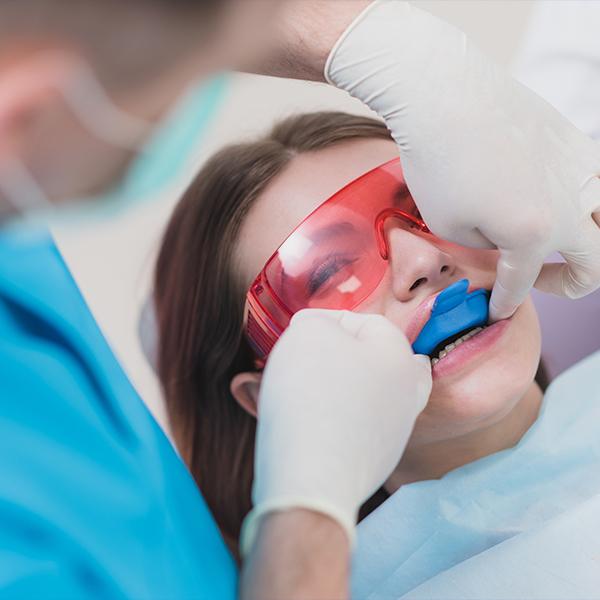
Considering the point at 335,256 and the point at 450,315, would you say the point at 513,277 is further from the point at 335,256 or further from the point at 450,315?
the point at 335,256

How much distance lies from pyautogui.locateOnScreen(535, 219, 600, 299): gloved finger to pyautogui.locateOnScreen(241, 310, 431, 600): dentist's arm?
1.09 feet

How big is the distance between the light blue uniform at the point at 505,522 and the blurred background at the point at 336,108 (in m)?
0.25

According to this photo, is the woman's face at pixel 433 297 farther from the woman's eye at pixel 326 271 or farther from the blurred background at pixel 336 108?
the blurred background at pixel 336 108

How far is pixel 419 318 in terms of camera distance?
1154 mm

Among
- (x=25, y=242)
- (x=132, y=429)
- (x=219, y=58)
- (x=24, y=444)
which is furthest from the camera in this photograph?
(x=25, y=242)

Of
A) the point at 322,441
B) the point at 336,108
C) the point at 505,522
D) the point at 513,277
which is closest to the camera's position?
the point at 322,441

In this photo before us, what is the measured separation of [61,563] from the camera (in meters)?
0.85

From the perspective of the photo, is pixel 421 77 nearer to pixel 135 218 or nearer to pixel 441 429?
pixel 441 429

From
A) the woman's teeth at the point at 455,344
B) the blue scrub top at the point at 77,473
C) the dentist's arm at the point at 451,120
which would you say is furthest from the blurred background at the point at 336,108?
the woman's teeth at the point at 455,344

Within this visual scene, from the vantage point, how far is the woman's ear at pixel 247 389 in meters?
1.36

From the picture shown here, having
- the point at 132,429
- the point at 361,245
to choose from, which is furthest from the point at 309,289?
the point at 132,429

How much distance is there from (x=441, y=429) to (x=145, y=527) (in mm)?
493

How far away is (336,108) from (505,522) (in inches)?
39.9

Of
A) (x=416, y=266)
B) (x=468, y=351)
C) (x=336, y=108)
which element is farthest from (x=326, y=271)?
(x=336, y=108)
